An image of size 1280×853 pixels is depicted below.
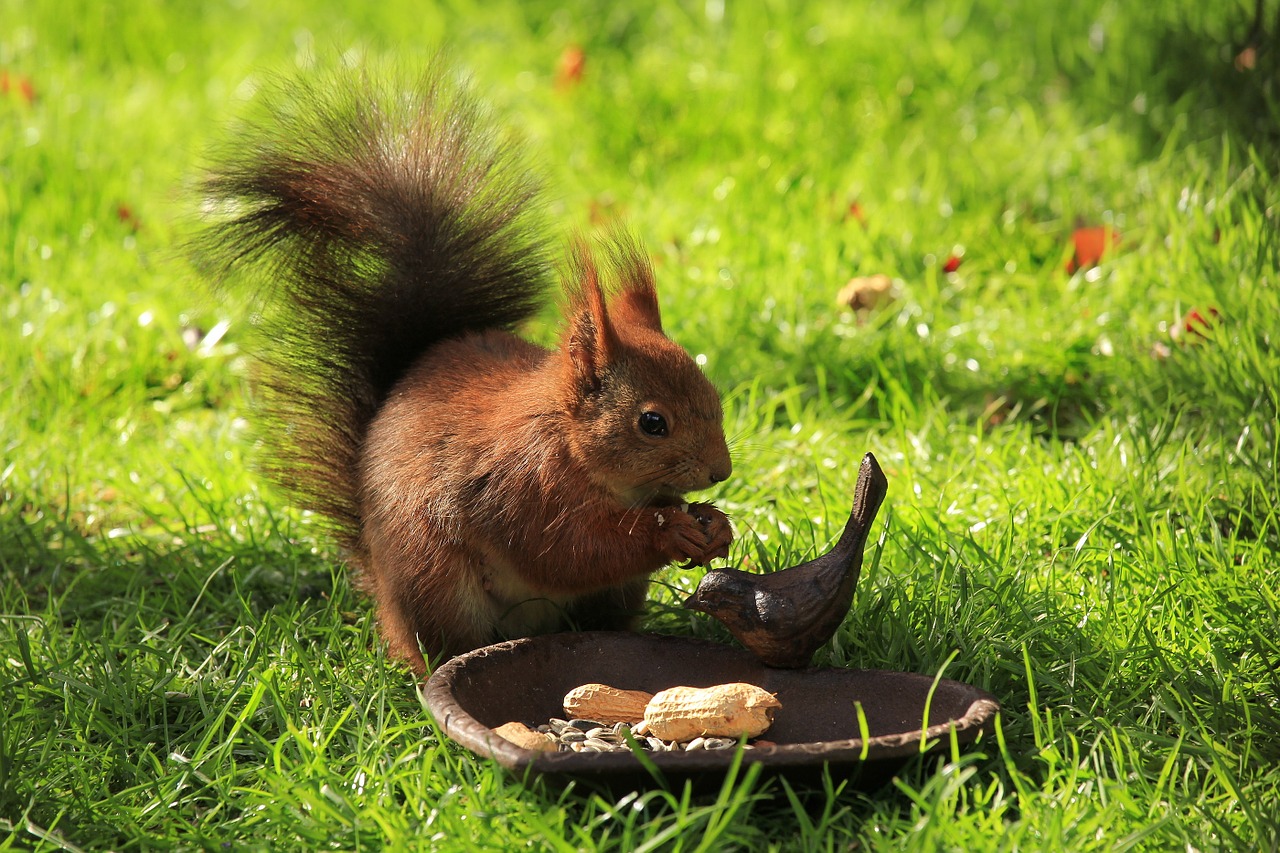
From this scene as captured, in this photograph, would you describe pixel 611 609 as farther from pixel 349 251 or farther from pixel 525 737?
pixel 349 251

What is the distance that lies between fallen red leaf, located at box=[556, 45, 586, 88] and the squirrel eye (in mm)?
2955

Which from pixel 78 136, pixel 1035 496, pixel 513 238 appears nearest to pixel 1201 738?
pixel 1035 496

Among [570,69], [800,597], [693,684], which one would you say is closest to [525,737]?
[693,684]

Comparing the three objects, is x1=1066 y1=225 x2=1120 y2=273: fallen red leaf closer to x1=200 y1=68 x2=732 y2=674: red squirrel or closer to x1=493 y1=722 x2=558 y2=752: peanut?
x1=200 y1=68 x2=732 y2=674: red squirrel

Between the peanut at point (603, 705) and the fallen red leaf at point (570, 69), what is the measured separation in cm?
318

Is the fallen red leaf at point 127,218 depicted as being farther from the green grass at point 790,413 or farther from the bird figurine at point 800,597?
the bird figurine at point 800,597

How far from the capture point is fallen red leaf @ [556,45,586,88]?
4.75 metres

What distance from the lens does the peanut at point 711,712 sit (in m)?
1.85

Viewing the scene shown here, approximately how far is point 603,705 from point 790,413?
48.2 inches

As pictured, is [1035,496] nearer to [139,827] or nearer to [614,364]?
[614,364]

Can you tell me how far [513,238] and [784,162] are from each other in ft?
6.13

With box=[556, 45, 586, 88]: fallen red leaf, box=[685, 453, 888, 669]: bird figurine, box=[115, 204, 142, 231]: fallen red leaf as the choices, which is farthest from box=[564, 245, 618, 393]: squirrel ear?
box=[556, 45, 586, 88]: fallen red leaf

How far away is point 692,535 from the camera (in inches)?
79.8

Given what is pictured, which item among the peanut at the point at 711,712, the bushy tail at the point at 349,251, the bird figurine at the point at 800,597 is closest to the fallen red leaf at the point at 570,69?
the bushy tail at the point at 349,251
